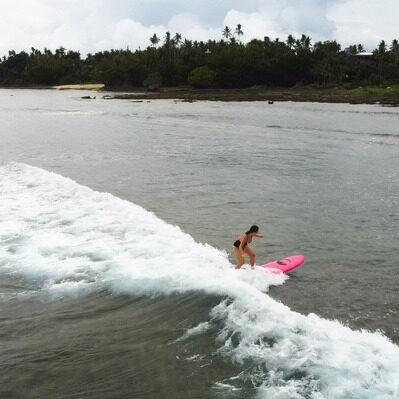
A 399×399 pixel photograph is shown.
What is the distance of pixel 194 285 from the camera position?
1027 centimetres

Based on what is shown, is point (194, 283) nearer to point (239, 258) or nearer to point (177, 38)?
point (239, 258)

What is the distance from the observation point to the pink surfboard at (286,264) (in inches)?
458

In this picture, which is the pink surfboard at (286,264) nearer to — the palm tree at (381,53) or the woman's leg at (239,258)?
the woman's leg at (239,258)

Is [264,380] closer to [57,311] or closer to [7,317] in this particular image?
[57,311]

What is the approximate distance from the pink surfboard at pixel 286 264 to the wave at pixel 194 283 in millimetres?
343

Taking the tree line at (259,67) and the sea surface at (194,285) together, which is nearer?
the sea surface at (194,285)

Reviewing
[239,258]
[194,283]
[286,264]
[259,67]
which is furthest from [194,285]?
[259,67]

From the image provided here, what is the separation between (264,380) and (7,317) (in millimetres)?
4954

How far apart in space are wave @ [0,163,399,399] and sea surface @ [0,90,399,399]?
35mm

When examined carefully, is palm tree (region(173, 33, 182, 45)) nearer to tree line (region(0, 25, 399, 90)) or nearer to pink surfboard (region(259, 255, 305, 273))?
tree line (region(0, 25, 399, 90))

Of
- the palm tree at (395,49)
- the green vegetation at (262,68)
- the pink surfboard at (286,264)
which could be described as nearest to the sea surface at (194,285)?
the pink surfboard at (286,264)

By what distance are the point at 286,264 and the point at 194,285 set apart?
2756mm

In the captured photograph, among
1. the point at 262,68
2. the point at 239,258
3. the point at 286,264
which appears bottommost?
the point at 286,264

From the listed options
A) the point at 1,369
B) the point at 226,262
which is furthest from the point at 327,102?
the point at 1,369
